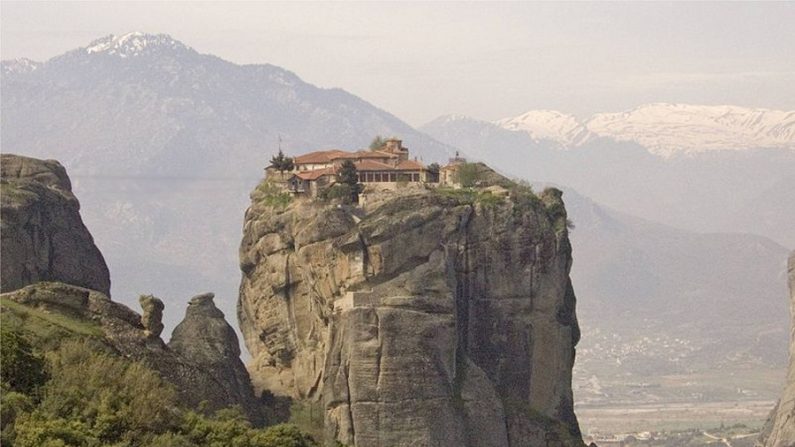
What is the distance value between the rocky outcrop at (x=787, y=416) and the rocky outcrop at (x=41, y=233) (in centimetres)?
4557

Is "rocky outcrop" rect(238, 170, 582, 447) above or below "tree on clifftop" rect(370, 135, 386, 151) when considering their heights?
below

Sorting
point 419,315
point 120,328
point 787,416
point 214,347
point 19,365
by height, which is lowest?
point 787,416

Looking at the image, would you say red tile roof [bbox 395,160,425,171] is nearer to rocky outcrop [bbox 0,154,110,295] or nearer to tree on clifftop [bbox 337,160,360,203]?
tree on clifftop [bbox 337,160,360,203]

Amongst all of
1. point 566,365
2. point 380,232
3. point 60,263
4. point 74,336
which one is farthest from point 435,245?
point 74,336

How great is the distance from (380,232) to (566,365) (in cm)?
1556

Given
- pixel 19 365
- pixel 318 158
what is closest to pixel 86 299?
pixel 19 365

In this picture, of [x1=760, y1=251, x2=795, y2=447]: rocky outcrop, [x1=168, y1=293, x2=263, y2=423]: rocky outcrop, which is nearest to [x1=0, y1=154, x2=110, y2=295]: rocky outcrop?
[x1=168, y1=293, x2=263, y2=423]: rocky outcrop

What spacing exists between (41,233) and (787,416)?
53153mm

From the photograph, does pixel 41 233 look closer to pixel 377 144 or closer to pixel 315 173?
pixel 315 173

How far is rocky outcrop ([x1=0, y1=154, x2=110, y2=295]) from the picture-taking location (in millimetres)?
87250

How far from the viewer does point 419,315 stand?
89.6 m

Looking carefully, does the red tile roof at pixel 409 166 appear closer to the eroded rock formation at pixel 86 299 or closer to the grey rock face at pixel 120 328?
the eroded rock formation at pixel 86 299

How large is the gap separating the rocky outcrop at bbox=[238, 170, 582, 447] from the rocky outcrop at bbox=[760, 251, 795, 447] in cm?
1984

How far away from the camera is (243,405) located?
83375mm
